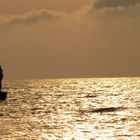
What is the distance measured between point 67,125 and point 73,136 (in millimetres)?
12087

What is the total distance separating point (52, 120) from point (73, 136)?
20565mm

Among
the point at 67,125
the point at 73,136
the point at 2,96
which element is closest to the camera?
the point at 73,136

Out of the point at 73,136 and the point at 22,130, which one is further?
the point at 22,130

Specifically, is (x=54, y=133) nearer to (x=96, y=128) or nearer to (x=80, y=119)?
(x=96, y=128)

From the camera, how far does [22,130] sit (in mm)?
65812

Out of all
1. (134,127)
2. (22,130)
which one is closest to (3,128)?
(22,130)

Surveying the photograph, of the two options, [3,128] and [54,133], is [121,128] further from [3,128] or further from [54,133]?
[3,128]

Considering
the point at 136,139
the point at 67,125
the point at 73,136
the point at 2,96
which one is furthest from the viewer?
the point at 2,96

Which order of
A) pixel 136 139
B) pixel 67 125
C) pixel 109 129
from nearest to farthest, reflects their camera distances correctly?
pixel 136 139 → pixel 109 129 → pixel 67 125

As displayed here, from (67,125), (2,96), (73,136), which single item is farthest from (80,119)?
(2,96)

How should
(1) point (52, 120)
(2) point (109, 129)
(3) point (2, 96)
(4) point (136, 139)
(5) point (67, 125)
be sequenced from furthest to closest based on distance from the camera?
(3) point (2, 96) < (1) point (52, 120) < (5) point (67, 125) < (2) point (109, 129) < (4) point (136, 139)

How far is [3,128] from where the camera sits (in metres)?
67.4

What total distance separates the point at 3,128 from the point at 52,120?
13.6 metres

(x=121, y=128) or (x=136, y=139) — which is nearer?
(x=136, y=139)
